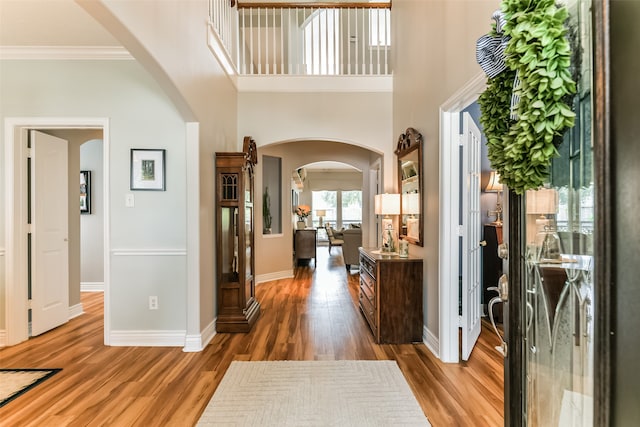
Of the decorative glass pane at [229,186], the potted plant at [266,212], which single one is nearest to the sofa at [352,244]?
the potted plant at [266,212]

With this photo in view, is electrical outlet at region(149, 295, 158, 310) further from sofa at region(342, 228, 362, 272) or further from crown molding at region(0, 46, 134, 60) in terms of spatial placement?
sofa at region(342, 228, 362, 272)

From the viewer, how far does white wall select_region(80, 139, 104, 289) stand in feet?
16.2

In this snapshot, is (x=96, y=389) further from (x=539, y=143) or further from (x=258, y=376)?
(x=539, y=143)

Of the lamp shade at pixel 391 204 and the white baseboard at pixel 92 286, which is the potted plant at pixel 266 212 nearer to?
the white baseboard at pixel 92 286

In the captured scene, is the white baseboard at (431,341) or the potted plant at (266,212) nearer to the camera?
the white baseboard at (431,341)

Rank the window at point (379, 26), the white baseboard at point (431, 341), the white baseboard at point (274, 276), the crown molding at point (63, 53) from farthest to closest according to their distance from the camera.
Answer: the white baseboard at point (274, 276) → the window at point (379, 26) → the crown molding at point (63, 53) → the white baseboard at point (431, 341)

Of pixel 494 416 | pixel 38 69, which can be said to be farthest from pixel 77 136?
pixel 494 416

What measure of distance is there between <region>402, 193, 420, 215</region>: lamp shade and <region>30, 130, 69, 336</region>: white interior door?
12.9 feet

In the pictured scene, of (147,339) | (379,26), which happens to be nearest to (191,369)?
(147,339)

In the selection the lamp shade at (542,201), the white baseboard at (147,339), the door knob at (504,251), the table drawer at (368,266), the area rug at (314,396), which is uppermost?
the lamp shade at (542,201)

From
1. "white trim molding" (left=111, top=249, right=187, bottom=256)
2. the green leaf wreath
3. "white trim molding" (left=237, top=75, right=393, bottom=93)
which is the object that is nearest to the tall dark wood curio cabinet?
"white trim molding" (left=111, top=249, right=187, bottom=256)

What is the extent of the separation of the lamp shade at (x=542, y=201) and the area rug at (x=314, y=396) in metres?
1.54

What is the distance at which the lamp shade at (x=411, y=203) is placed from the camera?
10.6 feet

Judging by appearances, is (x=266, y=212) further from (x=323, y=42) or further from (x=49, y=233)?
(x=323, y=42)
